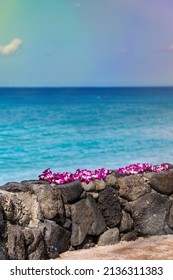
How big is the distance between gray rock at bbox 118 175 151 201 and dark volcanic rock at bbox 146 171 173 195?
0.12 m

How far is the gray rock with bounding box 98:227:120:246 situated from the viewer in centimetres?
814

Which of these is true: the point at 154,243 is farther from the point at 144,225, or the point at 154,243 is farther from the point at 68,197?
the point at 68,197

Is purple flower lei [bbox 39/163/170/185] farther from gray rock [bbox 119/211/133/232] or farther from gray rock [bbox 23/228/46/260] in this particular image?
gray rock [bbox 23/228/46/260]

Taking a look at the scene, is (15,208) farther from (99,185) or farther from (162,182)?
(162,182)

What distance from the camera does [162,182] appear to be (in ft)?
28.0

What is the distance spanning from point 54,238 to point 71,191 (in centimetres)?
61

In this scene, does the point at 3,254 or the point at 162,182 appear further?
the point at 162,182

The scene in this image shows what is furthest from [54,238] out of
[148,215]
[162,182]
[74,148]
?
[74,148]

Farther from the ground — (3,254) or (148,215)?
(148,215)

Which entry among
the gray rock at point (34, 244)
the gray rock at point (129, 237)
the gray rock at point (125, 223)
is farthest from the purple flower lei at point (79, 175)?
the gray rock at point (34, 244)

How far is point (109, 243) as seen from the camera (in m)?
8.19

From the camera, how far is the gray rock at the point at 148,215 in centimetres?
845

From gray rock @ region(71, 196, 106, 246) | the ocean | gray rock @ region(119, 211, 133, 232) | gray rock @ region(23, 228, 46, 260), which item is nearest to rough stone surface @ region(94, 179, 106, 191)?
gray rock @ region(71, 196, 106, 246)

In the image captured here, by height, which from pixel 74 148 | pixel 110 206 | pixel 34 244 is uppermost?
pixel 74 148
